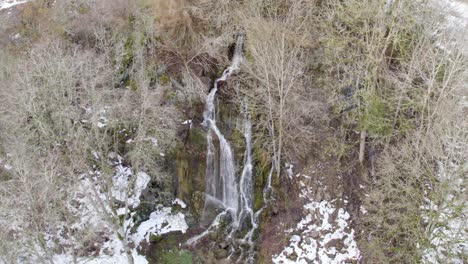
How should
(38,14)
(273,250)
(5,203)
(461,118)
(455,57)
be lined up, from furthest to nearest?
(38,14), (273,250), (455,57), (461,118), (5,203)

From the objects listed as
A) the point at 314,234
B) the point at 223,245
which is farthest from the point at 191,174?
the point at 314,234

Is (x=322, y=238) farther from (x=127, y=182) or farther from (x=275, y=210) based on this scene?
(x=127, y=182)

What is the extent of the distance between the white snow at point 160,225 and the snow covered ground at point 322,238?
Answer: 15.6 feet

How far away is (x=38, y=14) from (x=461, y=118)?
23513mm

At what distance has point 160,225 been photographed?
17.4 metres

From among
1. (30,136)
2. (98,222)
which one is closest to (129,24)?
(30,136)

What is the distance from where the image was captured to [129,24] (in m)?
20.2

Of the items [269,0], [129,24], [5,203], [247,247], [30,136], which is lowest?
[247,247]

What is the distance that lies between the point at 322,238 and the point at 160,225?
760 cm

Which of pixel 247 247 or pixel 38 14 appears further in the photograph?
pixel 38 14

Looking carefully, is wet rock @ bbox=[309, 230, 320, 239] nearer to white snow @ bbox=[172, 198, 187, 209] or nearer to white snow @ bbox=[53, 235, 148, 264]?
white snow @ bbox=[172, 198, 187, 209]

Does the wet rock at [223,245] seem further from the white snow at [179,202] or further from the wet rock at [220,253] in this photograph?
the white snow at [179,202]

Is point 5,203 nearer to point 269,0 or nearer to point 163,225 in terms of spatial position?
point 163,225

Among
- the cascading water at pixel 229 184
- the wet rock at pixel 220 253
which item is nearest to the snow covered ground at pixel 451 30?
the cascading water at pixel 229 184
